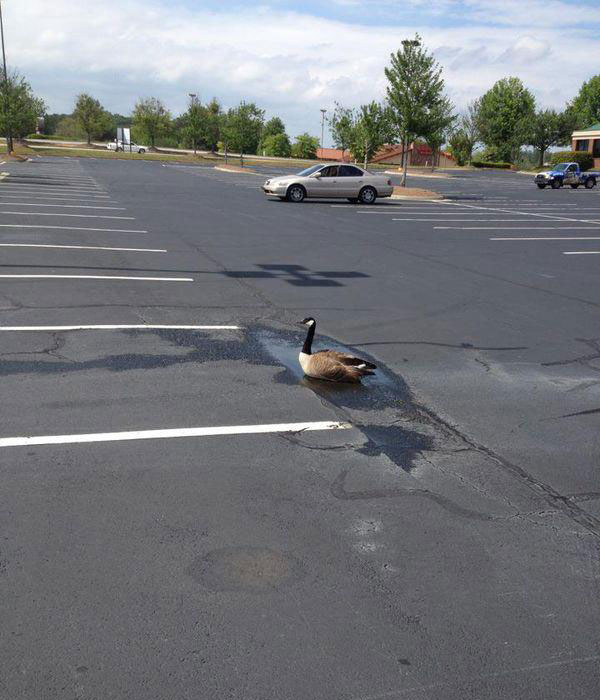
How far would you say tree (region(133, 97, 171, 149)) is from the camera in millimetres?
90500

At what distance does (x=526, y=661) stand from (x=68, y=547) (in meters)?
2.40

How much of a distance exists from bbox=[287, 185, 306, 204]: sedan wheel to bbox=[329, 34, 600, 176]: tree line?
10100 millimetres

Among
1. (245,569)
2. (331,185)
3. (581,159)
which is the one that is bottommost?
(245,569)

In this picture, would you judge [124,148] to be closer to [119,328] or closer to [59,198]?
[59,198]

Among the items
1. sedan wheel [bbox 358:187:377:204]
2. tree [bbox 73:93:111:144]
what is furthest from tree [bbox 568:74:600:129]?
sedan wheel [bbox 358:187:377:204]

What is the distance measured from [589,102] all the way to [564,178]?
65.8m

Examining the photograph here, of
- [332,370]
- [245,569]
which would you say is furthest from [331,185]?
[245,569]

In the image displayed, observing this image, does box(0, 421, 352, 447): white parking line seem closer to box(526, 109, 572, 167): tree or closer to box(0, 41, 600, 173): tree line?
box(0, 41, 600, 173): tree line

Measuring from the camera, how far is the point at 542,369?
7.70m

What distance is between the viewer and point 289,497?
455cm

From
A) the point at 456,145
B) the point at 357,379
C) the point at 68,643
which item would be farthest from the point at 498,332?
the point at 456,145

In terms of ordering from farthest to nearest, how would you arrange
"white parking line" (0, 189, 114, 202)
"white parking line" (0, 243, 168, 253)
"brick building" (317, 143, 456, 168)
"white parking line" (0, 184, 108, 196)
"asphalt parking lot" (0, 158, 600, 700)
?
"brick building" (317, 143, 456, 168) < "white parking line" (0, 184, 108, 196) < "white parking line" (0, 189, 114, 202) < "white parking line" (0, 243, 168, 253) < "asphalt parking lot" (0, 158, 600, 700)

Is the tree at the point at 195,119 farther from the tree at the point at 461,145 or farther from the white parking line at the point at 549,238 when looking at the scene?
the white parking line at the point at 549,238

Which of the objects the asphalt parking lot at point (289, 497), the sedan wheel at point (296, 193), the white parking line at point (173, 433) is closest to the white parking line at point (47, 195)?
the sedan wheel at point (296, 193)
